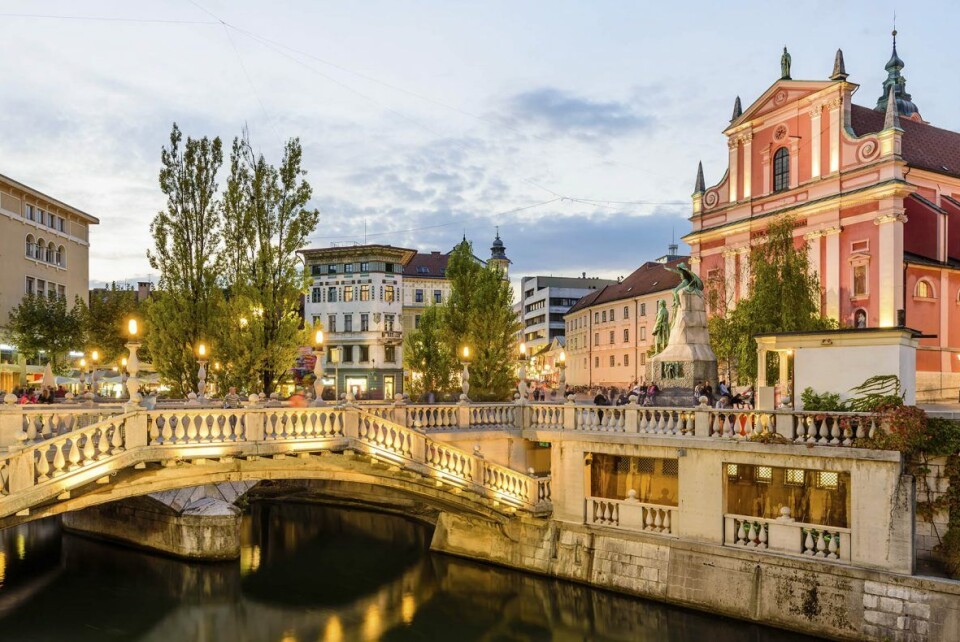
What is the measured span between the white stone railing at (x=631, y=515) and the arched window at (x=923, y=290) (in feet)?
87.4

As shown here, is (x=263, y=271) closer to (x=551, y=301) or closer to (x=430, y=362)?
(x=430, y=362)

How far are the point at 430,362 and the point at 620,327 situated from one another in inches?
1596

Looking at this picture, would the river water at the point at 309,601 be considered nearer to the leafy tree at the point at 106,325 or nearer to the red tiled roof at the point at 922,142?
the leafy tree at the point at 106,325

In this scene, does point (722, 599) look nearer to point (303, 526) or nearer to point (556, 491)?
point (556, 491)

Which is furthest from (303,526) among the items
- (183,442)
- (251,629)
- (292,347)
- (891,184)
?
(891,184)

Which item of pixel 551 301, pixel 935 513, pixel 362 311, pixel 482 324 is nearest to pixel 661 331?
pixel 482 324

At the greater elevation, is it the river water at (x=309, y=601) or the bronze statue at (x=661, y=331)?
the bronze statue at (x=661, y=331)

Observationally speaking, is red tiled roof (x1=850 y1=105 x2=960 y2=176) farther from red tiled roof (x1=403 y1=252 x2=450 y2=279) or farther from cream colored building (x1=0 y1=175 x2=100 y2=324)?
cream colored building (x1=0 y1=175 x2=100 y2=324)

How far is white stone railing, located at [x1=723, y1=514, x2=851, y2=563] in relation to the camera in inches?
734

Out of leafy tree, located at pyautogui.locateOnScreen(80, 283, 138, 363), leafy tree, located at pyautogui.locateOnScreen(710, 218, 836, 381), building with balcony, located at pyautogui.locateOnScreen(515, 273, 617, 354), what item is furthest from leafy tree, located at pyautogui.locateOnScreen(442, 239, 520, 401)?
building with balcony, located at pyautogui.locateOnScreen(515, 273, 617, 354)

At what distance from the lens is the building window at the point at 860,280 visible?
40.9 metres

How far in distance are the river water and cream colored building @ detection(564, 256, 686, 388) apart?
4667cm

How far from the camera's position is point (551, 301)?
379 feet

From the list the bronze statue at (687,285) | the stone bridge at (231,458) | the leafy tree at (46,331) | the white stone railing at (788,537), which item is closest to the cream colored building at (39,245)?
the leafy tree at (46,331)
